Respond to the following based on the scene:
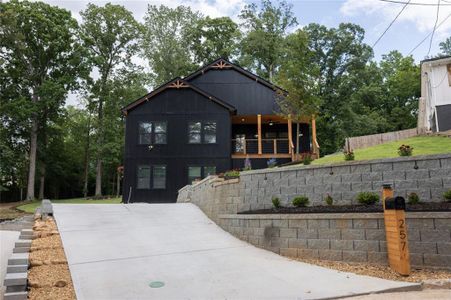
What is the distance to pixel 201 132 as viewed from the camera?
2038cm

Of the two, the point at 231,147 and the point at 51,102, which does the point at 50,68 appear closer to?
the point at 51,102

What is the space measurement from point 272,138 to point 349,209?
49.4ft

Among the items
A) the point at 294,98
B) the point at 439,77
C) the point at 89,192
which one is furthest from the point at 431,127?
the point at 89,192

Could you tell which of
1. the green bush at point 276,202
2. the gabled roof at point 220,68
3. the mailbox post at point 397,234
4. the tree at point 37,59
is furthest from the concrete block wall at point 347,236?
the tree at point 37,59

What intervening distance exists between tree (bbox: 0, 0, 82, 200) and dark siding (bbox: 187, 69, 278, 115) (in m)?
15.3

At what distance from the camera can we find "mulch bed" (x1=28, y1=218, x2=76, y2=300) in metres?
5.39

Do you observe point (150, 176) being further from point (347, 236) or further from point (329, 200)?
point (347, 236)

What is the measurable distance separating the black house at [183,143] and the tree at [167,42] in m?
15.5

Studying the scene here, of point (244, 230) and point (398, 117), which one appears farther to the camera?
point (398, 117)

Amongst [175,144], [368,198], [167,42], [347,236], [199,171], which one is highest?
[167,42]

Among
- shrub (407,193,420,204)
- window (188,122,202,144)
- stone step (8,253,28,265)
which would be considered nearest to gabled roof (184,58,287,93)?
window (188,122,202,144)

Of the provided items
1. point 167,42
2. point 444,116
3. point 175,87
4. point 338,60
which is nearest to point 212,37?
point 167,42

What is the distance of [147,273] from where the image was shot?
6426 mm

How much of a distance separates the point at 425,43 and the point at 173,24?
30.6 metres
